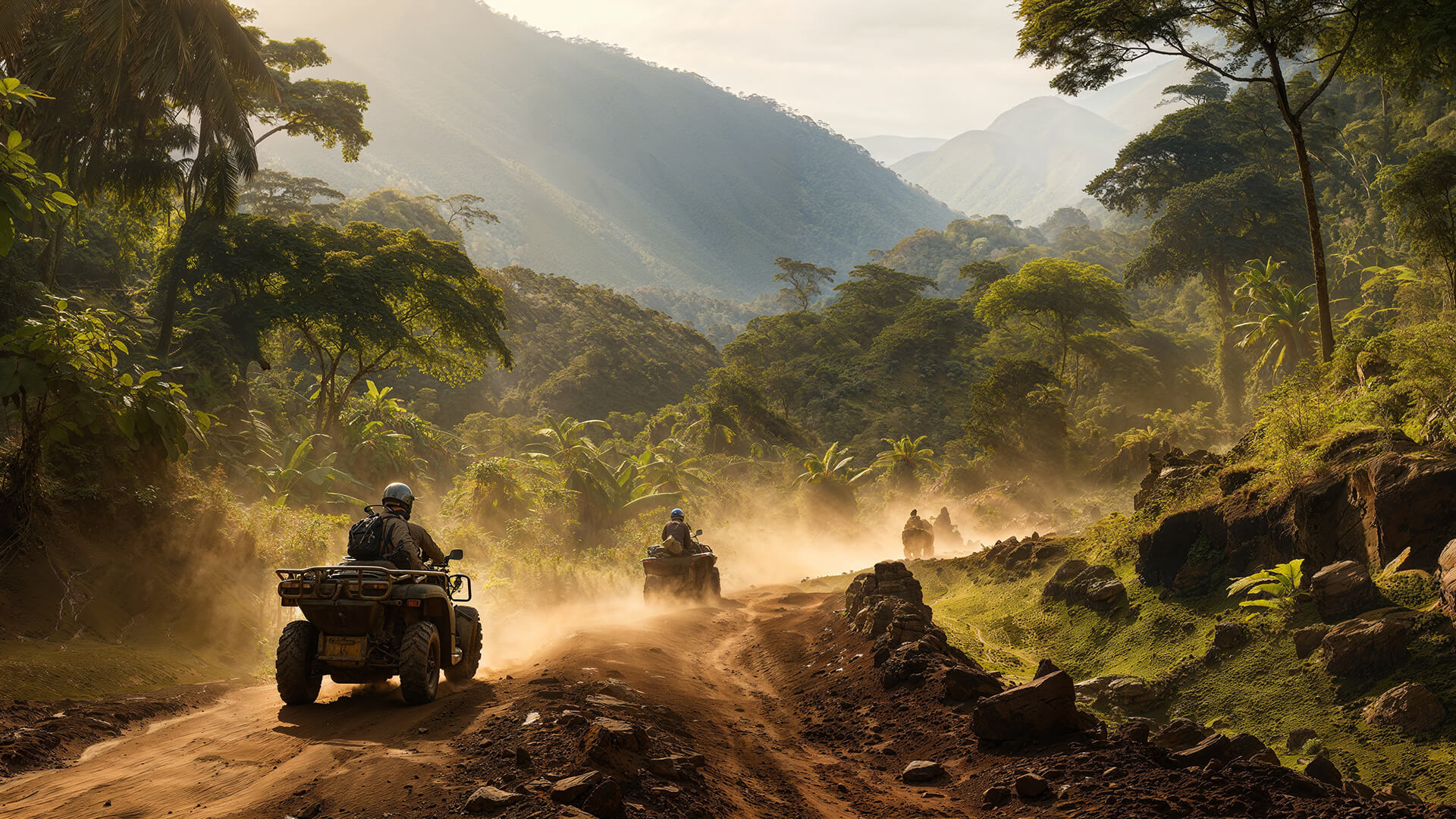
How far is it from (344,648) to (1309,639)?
356 inches

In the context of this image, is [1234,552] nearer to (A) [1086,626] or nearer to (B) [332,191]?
(A) [1086,626]

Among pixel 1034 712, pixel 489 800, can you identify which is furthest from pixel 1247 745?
pixel 489 800

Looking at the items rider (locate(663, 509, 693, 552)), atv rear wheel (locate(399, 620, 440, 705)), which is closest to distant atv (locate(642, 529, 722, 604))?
rider (locate(663, 509, 693, 552))

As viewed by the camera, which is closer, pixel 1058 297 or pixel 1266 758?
pixel 1266 758

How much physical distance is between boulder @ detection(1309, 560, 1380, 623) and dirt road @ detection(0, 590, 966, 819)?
470 centimetres

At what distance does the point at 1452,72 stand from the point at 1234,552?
1147 cm

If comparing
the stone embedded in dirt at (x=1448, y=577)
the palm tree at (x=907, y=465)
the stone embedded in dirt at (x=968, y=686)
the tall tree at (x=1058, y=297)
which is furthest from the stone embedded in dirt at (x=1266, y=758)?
the tall tree at (x=1058, y=297)

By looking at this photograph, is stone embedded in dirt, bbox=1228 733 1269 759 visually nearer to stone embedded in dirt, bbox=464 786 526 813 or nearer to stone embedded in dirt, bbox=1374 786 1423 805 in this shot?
stone embedded in dirt, bbox=1374 786 1423 805

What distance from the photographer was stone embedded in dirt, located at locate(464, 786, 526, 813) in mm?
4160

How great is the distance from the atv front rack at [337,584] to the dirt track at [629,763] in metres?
0.98

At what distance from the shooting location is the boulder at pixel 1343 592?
786 centimetres

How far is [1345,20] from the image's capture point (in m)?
16.0

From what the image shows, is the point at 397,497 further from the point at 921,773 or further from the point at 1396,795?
the point at 1396,795

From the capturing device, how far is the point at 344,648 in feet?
22.9
